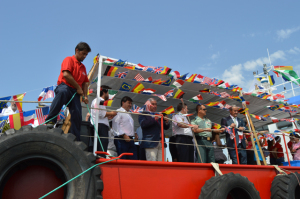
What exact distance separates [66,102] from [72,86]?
23 cm

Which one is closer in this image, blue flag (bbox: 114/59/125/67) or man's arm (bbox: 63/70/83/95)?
man's arm (bbox: 63/70/83/95)

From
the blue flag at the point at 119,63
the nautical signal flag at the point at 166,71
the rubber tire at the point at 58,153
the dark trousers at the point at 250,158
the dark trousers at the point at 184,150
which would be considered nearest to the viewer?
the rubber tire at the point at 58,153

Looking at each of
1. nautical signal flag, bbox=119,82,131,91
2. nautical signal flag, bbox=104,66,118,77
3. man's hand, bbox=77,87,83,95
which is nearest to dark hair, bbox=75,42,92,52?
man's hand, bbox=77,87,83,95

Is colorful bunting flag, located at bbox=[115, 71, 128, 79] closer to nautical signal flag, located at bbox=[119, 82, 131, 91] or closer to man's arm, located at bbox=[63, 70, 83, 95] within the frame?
nautical signal flag, located at bbox=[119, 82, 131, 91]

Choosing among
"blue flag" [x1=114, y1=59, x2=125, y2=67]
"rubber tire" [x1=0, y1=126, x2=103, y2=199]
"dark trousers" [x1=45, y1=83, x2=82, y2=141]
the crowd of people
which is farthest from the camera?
"blue flag" [x1=114, y1=59, x2=125, y2=67]

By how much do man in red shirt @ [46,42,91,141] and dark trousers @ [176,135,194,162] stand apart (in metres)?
2.08

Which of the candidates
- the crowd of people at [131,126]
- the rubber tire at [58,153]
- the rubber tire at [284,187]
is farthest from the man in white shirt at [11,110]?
the rubber tire at [284,187]

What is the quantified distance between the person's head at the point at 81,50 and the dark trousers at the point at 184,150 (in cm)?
241

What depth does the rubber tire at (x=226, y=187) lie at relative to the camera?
3566 millimetres

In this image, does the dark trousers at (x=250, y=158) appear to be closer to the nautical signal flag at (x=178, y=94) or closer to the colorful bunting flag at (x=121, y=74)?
Result: the nautical signal flag at (x=178, y=94)

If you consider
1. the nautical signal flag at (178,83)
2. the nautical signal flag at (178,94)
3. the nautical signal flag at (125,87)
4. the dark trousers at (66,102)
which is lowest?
the dark trousers at (66,102)

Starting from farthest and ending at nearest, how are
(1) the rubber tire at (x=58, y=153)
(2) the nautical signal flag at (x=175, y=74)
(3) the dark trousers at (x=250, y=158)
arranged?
(3) the dark trousers at (x=250, y=158)
(2) the nautical signal flag at (x=175, y=74)
(1) the rubber tire at (x=58, y=153)

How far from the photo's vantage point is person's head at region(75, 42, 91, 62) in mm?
3504

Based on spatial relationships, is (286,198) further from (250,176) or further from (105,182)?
(105,182)
